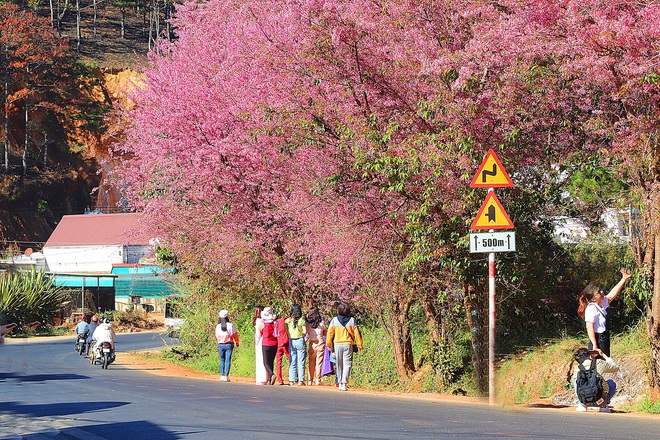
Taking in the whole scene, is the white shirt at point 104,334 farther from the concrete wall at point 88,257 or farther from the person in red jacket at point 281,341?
the concrete wall at point 88,257

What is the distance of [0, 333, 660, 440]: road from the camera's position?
35.8 feet

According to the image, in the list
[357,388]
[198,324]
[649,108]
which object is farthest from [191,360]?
[649,108]

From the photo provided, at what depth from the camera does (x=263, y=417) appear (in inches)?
499

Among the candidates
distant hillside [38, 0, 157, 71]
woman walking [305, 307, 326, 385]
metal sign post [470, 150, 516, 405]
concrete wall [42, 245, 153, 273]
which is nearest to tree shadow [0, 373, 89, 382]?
woman walking [305, 307, 326, 385]

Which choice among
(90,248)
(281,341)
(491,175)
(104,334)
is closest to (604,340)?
(491,175)

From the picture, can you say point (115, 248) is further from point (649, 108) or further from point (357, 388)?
point (649, 108)

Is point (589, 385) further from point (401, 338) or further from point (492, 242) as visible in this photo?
point (401, 338)

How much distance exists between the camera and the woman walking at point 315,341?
2116 centimetres

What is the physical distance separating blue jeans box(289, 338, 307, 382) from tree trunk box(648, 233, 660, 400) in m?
8.07

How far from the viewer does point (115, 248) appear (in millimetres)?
67250

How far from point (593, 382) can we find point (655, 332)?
4.53 feet

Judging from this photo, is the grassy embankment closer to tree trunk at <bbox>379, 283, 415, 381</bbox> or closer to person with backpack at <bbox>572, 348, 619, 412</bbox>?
tree trunk at <bbox>379, 283, 415, 381</bbox>

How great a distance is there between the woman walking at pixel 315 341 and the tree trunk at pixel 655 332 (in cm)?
854

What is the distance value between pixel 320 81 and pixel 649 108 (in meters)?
5.80
